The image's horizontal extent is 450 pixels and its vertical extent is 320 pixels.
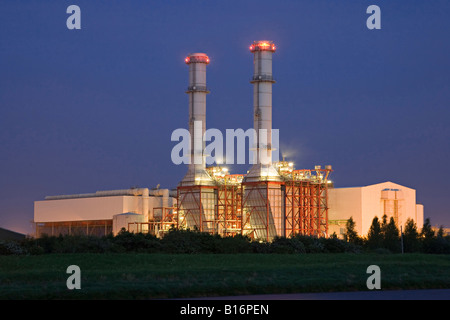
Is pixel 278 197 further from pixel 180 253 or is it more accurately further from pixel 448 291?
pixel 448 291

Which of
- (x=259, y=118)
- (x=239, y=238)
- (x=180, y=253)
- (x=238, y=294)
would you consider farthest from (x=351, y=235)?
(x=238, y=294)

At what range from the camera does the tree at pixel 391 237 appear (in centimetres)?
9325

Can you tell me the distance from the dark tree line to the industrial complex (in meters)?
3.85

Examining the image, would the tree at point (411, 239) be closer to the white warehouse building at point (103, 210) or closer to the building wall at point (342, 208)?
the building wall at point (342, 208)

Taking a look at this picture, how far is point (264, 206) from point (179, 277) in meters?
50.1

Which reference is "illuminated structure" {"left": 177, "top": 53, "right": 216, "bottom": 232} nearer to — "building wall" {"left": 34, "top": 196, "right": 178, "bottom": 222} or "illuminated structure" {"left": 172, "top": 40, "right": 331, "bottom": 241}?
"illuminated structure" {"left": 172, "top": 40, "right": 331, "bottom": 241}

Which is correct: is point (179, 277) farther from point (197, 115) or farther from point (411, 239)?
point (197, 115)

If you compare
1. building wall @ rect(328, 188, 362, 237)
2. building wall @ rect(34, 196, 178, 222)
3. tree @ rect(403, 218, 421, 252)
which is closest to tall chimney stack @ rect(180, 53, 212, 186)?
building wall @ rect(34, 196, 178, 222)

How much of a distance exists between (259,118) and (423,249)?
2347cm

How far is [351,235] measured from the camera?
99062mm

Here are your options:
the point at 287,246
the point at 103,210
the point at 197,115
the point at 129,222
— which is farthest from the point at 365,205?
the point at 103,210

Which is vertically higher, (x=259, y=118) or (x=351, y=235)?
(x=259, y=118)

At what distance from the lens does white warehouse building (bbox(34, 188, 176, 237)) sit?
→ 352ft
